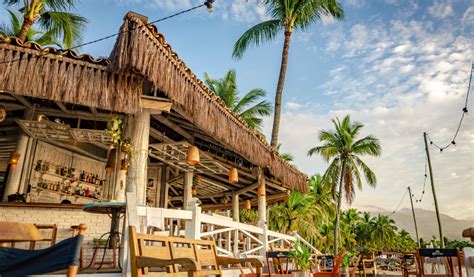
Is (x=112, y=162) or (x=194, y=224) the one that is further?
(x=112, y=162)

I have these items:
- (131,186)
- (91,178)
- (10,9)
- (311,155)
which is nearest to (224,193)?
(91,178)

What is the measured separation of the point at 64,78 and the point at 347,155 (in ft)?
64.0

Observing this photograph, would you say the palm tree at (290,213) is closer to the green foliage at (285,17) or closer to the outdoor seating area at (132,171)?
the outdoor seating area at (132,171)

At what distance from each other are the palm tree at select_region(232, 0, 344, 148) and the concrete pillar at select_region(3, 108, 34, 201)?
7722mm

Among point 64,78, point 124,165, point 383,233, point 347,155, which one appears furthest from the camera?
point 383,233

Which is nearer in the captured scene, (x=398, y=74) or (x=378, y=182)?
(x=398, y=74)

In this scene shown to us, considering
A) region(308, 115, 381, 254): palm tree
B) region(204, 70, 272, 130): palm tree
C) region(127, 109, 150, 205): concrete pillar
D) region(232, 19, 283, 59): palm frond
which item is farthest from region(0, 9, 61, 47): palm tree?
region(308, 115, 381, 254): palm tree

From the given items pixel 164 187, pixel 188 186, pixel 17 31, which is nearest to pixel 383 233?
pixel 164 187

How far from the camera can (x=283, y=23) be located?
1347cm

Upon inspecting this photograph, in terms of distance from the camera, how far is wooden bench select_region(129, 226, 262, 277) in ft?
6.48

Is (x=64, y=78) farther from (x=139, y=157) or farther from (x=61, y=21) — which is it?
(x=61, y=21)

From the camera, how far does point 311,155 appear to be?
2314 centimetres

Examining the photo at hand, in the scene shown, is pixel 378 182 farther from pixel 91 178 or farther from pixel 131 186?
pixel 131 186

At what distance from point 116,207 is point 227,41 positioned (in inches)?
484
